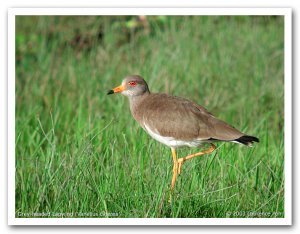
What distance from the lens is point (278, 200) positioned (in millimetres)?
4836

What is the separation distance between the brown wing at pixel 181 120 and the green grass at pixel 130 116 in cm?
25

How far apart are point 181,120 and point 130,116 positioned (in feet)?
4.36

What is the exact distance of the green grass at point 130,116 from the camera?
188 inches

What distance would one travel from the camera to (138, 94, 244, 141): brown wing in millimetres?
4754

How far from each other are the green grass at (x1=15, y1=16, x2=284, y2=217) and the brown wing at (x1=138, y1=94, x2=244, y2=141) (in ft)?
0.82

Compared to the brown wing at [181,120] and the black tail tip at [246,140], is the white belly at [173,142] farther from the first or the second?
the black tail tip at [246,140]

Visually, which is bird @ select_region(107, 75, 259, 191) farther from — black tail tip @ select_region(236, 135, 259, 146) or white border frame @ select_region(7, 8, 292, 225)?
white border frame @ select_region(7, 8, 292, 225)

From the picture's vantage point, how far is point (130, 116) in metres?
6.09

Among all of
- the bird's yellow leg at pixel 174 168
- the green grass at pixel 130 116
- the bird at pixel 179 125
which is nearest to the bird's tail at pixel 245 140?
the bird at pixel 179 125
